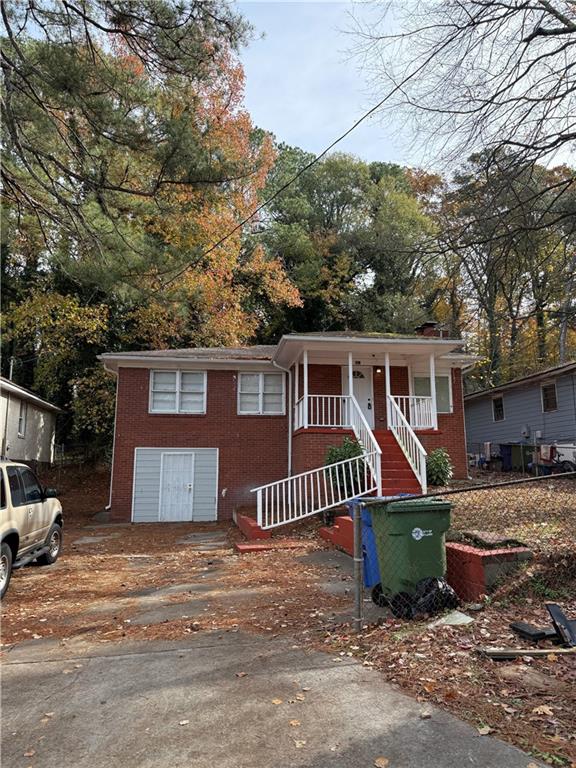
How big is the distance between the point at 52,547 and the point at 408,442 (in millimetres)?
8133

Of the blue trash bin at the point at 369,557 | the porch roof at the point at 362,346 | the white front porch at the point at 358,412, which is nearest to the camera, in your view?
the blue trash bin at the point at 369,557

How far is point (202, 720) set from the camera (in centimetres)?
298

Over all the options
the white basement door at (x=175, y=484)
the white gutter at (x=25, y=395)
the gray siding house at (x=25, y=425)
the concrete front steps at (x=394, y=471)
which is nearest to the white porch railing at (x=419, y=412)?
the concrete front steps at (x=394, y=471)

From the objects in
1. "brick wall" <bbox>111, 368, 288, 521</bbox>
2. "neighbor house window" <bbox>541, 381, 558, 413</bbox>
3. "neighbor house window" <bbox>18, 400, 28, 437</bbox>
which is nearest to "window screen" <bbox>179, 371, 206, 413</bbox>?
"brick wall" <bbox>111, 368, 288, 521</bbox>

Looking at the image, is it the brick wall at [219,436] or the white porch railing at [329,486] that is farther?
the brick wall at [219,436]

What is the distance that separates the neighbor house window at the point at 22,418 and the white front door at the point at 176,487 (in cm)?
789

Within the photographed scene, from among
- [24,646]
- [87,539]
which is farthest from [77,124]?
[87,539]

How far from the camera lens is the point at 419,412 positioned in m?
13.8

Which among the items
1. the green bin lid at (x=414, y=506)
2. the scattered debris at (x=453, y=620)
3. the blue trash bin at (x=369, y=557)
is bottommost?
the scattered debris at (x=453, y=620)

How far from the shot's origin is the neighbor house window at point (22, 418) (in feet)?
62.6

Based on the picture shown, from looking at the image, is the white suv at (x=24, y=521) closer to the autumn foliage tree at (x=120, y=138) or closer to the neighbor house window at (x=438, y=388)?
the autumn foliage tree at (x=120, y=138)

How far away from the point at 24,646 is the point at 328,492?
7.52m

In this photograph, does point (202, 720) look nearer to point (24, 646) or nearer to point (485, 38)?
point (24, 646)

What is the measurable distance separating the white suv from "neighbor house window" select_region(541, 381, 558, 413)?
53.8 ft
